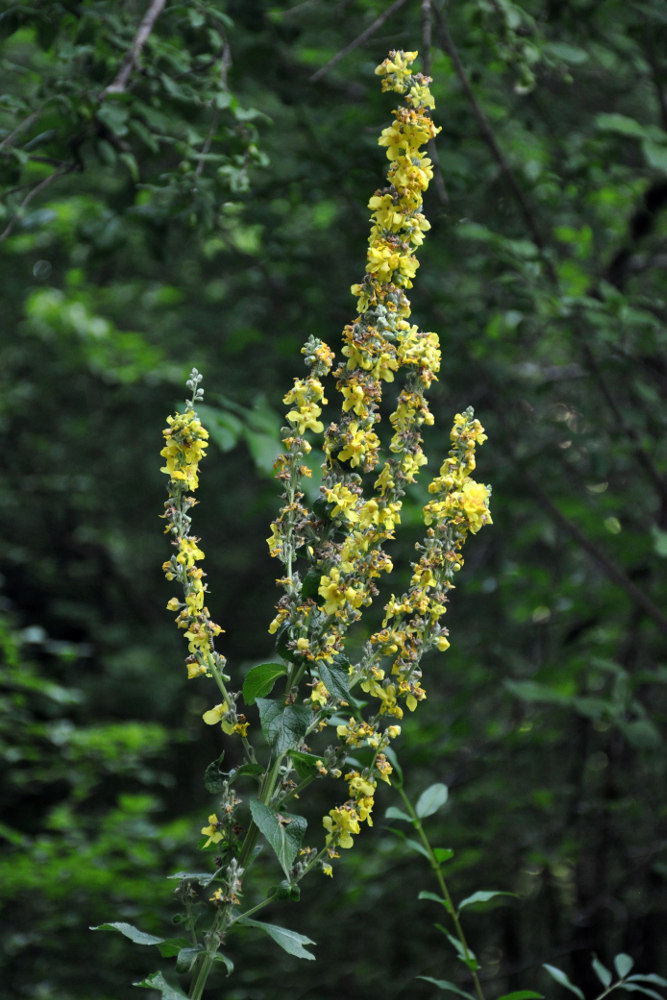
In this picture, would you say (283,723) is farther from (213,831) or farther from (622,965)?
(622,965)

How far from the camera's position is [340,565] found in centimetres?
129

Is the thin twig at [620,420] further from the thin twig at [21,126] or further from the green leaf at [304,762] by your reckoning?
the green leaf at [304,762]

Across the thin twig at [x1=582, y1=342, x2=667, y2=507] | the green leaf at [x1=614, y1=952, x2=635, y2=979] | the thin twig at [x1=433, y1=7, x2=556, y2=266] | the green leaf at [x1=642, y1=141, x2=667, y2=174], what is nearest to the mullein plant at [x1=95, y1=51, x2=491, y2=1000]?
the green leaf at [x1=614, y1=952, x2=635, y2=979]

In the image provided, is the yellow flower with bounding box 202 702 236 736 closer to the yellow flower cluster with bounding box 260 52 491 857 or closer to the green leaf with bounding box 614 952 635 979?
the yellow flower cluster with bounding box 260 52 491 857

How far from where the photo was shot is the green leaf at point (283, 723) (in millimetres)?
1305

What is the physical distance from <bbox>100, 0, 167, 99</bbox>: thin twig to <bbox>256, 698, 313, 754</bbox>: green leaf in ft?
5.84

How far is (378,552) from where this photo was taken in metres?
1.33

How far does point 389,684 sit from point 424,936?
4005 mm

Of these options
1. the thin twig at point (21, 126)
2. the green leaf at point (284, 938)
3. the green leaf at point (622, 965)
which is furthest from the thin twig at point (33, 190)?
the green leaf at point (622, 965)

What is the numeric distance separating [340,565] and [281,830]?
0.39 m

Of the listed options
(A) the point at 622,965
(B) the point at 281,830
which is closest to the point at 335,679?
(B) the point at 281,830

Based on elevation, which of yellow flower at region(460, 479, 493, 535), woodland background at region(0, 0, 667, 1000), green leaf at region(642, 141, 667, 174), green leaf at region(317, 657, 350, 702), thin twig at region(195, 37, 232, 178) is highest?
green leaf at region(642, 141, 667, 174)

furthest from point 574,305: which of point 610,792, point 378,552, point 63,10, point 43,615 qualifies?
point 43,615

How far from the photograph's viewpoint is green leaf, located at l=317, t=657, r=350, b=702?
1319mm
